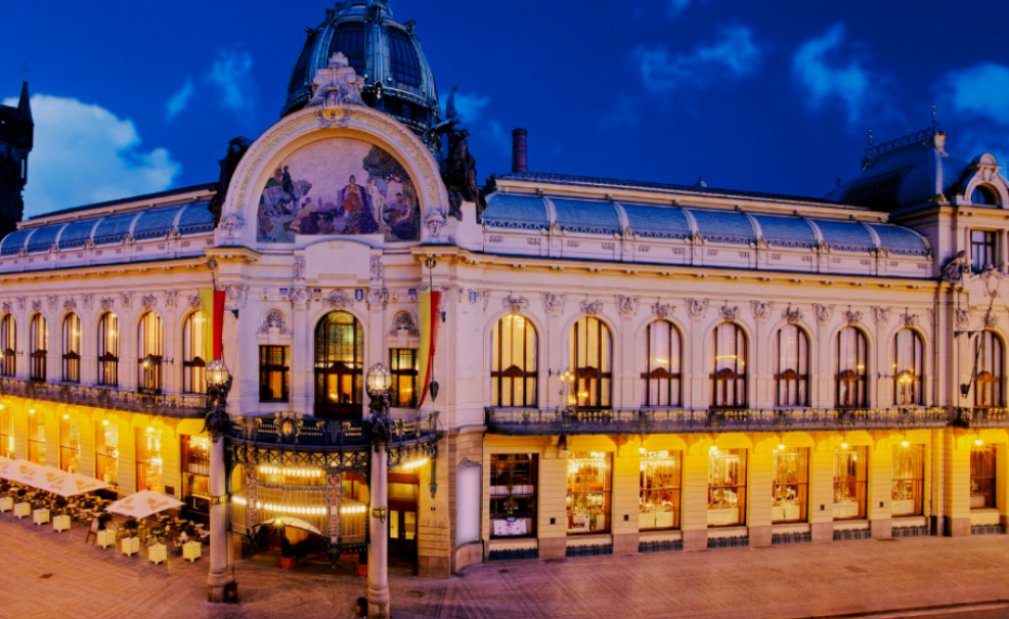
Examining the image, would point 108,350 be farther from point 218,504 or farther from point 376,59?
point 376,59

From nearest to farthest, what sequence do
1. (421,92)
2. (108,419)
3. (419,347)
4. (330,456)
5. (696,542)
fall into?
(330,456)
(419,347)
(696,542)
(108,419)
(421,92)

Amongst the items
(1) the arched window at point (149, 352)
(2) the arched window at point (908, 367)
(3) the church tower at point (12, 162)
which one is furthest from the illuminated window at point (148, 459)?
(2) the arched window at point (908, 367)

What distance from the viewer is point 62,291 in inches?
1371

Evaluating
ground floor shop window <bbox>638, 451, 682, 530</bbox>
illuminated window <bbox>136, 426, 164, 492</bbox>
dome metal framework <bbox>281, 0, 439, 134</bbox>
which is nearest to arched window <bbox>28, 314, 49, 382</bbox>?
illuminated window <bbox>136, 426, 164, 492</bbox>

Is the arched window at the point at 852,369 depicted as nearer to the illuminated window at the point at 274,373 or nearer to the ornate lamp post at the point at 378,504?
the ornate lamp post at the point at 378,504

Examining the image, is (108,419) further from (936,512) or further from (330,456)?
(936,512)

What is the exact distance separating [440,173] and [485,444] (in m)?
10.8

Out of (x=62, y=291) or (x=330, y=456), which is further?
(x=62, y=291)

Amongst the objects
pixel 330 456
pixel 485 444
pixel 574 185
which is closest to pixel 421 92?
pixel 574 185

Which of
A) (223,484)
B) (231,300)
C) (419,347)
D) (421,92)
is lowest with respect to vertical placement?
(223,484)

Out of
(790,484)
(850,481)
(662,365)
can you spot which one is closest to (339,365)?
(662,365)

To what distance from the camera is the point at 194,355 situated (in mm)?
30062

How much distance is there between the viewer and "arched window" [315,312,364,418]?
2669 centimetres

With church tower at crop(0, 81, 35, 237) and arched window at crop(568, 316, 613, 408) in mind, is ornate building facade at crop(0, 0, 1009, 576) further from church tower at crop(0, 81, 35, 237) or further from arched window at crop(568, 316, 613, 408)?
church tower at crop(0, 81, 35, 237)
